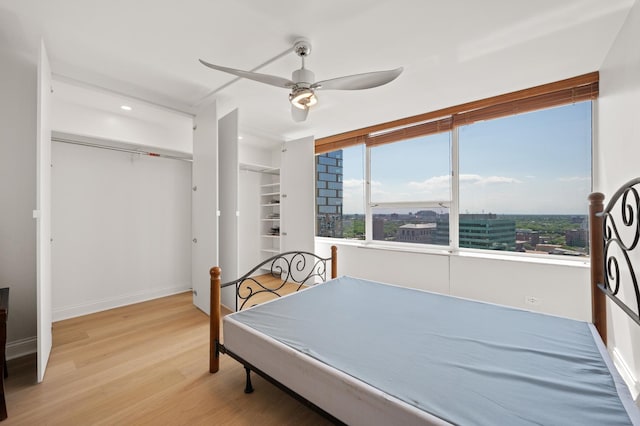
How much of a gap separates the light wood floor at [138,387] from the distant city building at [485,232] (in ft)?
8.93

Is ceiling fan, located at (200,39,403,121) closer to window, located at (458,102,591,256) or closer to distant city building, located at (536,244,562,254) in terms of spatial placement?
window, located at (458,102,591,256)

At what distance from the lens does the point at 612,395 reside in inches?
43.3

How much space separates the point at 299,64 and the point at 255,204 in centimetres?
311

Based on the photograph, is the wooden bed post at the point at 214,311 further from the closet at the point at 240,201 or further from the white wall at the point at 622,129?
the white wall at the point at 622,129

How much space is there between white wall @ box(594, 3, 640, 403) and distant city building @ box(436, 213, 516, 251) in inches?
35.4

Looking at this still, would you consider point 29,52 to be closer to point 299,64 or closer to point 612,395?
point 299,64

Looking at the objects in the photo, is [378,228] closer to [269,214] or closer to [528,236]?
[528,236]

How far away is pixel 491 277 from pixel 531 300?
1.25 feet

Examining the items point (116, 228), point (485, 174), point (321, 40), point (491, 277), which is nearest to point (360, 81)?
point (321, 40)

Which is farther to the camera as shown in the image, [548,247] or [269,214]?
[269,214]

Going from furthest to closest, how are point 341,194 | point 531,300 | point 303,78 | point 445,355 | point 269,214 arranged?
point 269,214 < point 341,194 < point 531,300 < point 303,78 < point 445,355

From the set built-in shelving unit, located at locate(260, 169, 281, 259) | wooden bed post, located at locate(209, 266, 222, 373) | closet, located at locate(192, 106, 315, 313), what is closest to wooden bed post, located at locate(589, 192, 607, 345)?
wooden bed post, located at locate(209, 266, 222, 373)

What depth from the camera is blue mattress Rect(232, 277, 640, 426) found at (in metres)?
1.04

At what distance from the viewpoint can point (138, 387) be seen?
6.24ft
